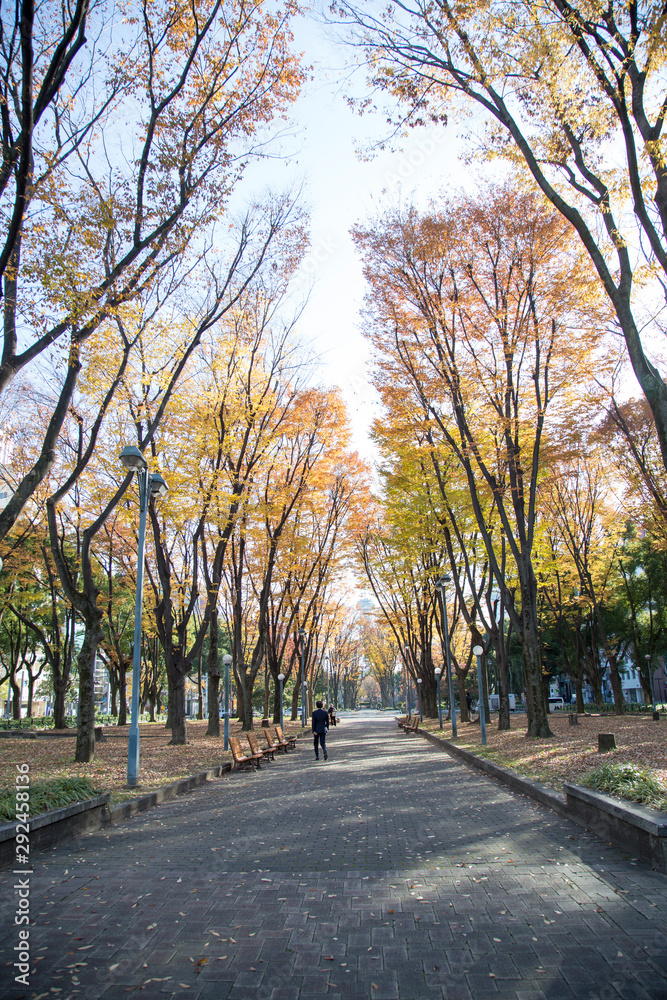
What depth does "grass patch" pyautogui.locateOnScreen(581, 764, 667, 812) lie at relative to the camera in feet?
18.9

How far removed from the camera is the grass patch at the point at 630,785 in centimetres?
577

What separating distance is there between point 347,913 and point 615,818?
115 inches

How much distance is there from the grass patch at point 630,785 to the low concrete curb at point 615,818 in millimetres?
110

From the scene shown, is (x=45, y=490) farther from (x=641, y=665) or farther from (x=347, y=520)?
(x=641, y=665)

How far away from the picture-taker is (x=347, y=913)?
4.43m

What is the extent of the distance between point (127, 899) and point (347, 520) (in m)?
23.1

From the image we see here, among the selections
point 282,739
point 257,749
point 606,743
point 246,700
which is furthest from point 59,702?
point 606,743

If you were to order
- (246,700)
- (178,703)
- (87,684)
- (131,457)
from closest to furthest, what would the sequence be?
1. (131,457)
2. (87,684)
3. (178,703)
4. (246,700)

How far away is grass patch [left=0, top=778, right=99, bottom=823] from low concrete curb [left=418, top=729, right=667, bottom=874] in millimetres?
5587

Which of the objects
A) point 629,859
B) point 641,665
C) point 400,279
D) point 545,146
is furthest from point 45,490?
point 641,665

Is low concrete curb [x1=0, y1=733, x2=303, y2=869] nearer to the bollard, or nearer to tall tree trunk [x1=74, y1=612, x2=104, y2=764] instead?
tall tree trunk [x1=74, y1=612, x2=104, y2=764]

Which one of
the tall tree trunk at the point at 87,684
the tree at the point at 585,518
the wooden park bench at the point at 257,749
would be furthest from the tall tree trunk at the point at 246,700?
the tree at the point at 585,518

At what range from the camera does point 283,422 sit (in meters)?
19.5

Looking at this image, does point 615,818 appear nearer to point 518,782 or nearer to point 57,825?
point 518,782
